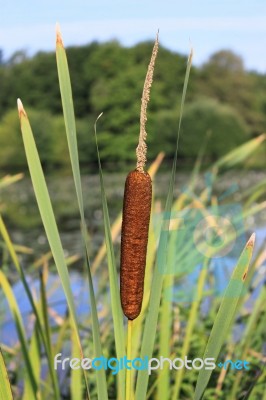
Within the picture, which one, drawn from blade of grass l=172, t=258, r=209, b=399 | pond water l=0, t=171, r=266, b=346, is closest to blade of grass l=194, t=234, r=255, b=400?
blade of grass l=172, t=258, r=209, b=399

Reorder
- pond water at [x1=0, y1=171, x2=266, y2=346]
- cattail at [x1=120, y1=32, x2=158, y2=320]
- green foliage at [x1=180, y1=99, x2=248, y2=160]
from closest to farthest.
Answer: cattail at [x1=120, y1=32, x2=158, y2=320] → pond water at [x1=0, y1=171, x2=266, y2=346] → green foliage at [x1=180, y1=99, x2=248, y2=160]

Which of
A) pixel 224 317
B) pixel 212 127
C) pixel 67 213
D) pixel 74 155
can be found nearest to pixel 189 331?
pixel 224 317

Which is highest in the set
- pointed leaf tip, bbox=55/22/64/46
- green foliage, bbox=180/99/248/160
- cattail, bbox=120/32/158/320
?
green foliage, bbox=180/99/248/160

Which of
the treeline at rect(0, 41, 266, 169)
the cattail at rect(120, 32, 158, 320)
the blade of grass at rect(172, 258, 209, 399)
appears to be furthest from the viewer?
the treeline at rect(0, 41, 266, 169)

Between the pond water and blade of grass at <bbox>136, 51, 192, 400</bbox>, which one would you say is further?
the pond water

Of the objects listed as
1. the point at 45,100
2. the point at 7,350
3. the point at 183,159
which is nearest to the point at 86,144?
the point at 45,100

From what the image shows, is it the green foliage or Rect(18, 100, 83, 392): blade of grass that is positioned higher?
the green foliage

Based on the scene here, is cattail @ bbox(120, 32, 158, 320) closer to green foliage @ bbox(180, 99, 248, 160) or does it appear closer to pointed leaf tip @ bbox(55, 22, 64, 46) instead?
pointed leaf tip @ bbox(55, 22, 64, 46)
